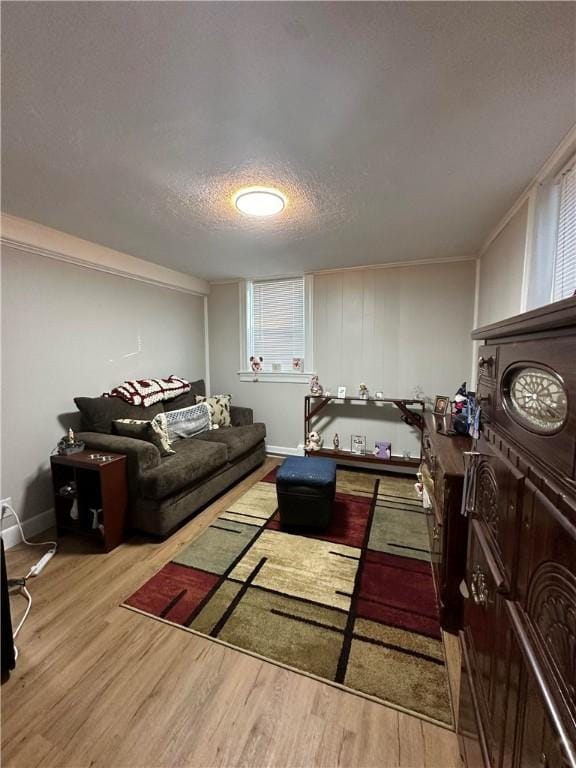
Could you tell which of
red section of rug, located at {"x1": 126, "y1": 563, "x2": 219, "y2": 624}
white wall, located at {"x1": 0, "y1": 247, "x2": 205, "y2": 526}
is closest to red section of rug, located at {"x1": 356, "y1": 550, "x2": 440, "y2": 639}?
red section of rug, located at {"x1": 126, "y1": 563, "x2": 219, "y2": 624}

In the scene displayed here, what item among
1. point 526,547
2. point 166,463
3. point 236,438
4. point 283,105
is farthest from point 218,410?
point 526,547

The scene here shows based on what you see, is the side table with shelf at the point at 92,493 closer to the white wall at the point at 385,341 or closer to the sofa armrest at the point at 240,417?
the sofa armrest at the point at 240,417

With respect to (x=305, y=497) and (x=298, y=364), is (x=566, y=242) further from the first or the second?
(x=298, y=364)

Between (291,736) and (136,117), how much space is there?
96.0 inches

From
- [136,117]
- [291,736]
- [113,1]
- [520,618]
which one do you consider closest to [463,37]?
[113,1]

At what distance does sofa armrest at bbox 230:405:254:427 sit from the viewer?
388cm

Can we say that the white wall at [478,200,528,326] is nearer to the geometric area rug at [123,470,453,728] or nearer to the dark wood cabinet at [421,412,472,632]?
the dark wood cabinet at [421,412,472,632]

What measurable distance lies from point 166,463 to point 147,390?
976 mm

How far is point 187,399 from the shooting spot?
12.0 ft

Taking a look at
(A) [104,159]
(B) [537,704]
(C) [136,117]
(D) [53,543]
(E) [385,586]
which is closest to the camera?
(B) [537,704]

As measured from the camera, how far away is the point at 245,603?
176cm

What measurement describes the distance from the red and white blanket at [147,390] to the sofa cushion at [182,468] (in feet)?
1.64

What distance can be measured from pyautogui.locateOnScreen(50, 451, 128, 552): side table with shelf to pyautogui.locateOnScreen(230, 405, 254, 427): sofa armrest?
5.47 feet

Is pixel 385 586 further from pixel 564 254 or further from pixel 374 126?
pixel 374 126
